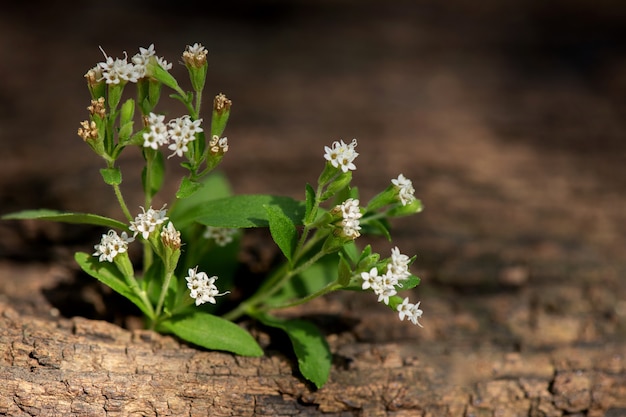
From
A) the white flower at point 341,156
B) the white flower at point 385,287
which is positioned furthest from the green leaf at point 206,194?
the white flower at point 385,287

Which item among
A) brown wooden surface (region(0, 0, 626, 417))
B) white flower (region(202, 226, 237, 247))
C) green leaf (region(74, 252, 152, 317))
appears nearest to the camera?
green leaf (region(74, 252, 152, 317))

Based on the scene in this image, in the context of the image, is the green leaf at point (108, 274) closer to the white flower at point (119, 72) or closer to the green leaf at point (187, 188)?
the green leaf at point (187, 188)

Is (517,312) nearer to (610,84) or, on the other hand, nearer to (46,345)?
(46,345)

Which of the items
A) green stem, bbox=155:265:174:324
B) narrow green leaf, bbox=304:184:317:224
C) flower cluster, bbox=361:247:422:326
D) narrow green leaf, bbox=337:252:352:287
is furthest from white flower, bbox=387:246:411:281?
green stem, bbox=155:265:174:324

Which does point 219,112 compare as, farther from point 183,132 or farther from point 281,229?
point 281,229

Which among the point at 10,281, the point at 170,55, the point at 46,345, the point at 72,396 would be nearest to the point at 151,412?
the point at 72,396

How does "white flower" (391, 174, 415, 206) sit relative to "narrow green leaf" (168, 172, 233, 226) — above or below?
below

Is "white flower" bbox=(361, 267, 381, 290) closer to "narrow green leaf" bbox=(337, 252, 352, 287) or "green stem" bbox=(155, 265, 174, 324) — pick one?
"narrow green leaf" bbox=(337, 252, 352, 287)

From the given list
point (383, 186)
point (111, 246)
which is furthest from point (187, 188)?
point (383, 186)
